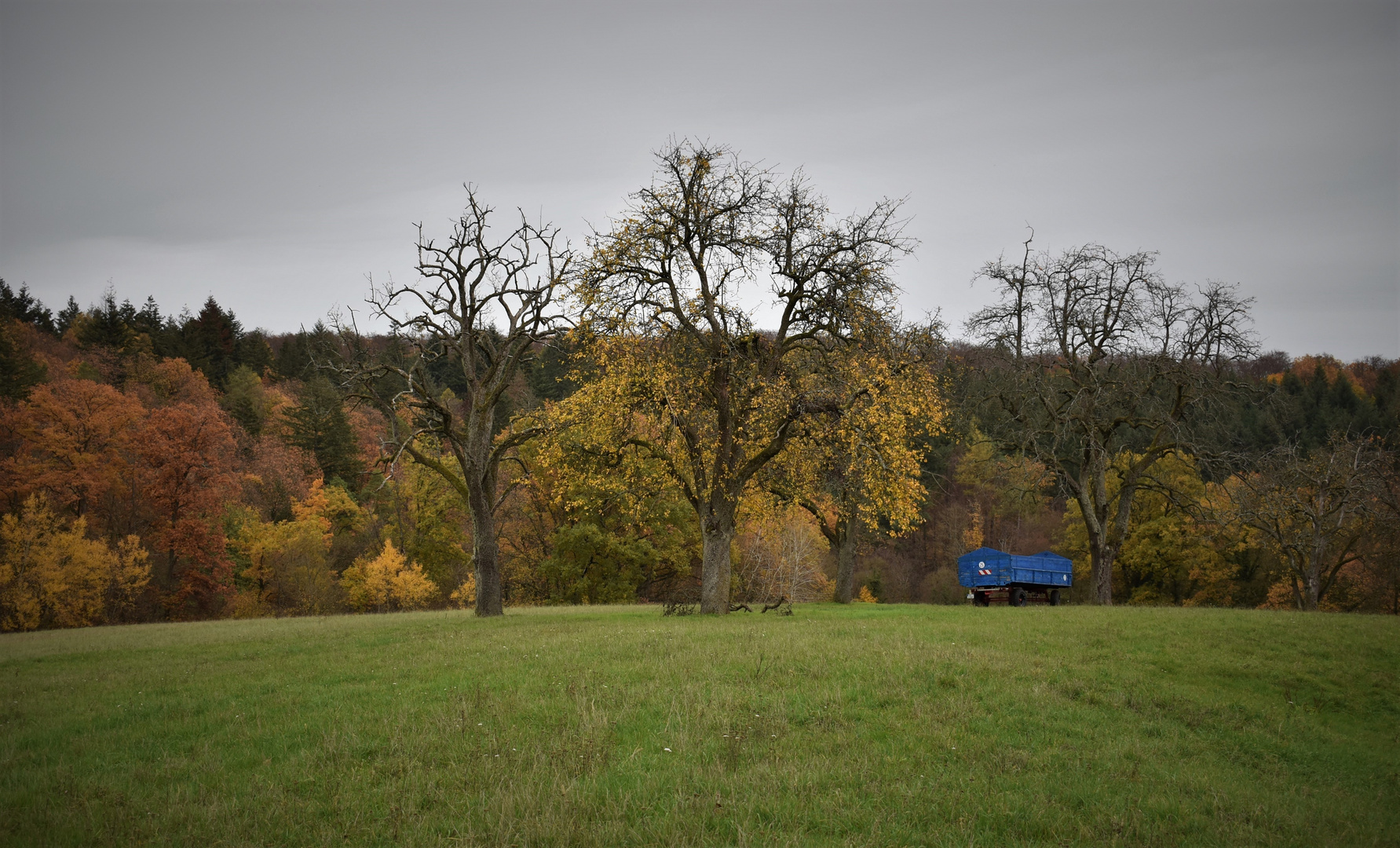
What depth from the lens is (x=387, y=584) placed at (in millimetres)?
49688

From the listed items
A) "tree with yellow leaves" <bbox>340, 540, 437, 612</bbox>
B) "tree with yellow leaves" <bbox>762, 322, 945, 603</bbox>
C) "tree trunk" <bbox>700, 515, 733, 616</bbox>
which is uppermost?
"tree with yellow leaves" <bbox>762, 322, 945, 603</bbox>

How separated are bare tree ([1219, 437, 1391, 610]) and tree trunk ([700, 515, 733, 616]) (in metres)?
20.7

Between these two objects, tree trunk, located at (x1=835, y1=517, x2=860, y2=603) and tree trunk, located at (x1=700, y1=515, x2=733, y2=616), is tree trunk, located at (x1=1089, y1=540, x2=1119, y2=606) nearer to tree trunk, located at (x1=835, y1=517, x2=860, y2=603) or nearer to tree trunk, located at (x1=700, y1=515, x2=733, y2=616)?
tree trunk, located at (x1=835, y1=517, x2=860, y2=603)

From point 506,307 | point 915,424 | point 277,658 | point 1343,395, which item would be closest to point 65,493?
point 506,307

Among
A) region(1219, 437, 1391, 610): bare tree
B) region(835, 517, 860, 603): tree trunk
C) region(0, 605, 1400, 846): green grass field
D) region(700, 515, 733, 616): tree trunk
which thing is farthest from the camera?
region(835, 517, 860, 603): tree trunk

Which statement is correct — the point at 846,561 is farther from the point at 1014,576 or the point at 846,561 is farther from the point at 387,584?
the point at 387,584

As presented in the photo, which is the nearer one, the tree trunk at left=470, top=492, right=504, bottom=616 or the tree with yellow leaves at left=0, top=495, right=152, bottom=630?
the tree trunk at left=470, top=492, right=504, bottom=616

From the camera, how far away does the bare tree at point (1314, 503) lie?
102 ft

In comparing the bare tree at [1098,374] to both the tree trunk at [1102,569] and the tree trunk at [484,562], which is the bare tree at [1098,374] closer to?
the tree trunk at [1102,569]

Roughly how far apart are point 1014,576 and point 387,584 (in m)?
38.7

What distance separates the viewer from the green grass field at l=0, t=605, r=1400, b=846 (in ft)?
21.9

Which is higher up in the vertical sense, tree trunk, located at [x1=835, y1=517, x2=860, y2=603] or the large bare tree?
the large bare tree

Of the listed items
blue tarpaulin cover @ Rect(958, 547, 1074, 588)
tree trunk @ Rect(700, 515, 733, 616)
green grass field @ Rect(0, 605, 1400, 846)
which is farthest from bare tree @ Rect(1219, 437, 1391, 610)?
tree trunk @ Rect(700, 515, 733, 616)

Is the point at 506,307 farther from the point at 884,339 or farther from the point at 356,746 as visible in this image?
the point at 356,746
